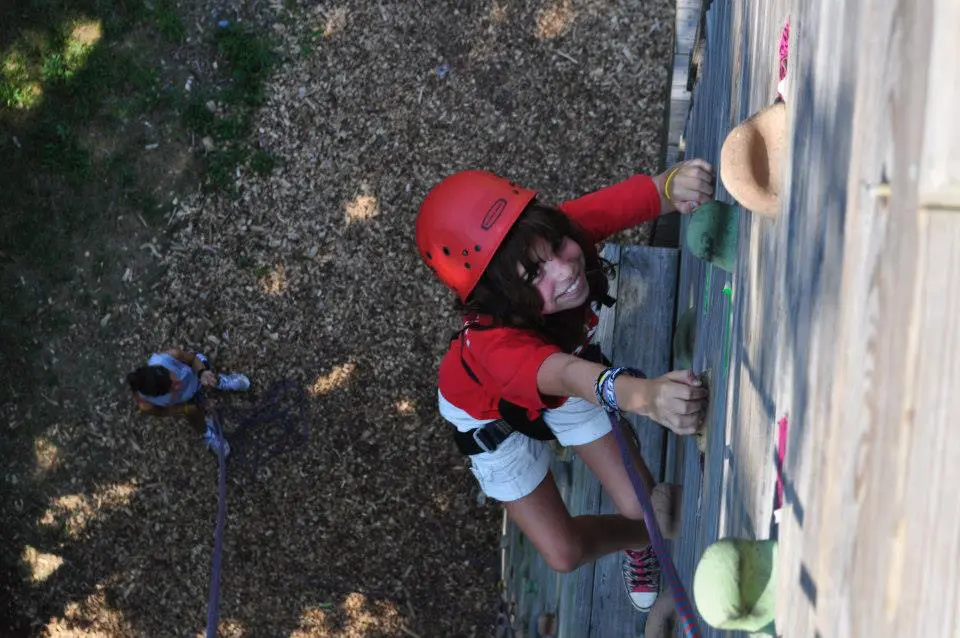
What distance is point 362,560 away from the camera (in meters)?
4.99

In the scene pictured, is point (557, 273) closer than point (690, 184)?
A: No

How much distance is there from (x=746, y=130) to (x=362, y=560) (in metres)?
4.18

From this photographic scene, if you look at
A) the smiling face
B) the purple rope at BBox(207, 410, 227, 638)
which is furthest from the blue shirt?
the smiling face

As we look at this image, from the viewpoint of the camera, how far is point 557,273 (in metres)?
2.76

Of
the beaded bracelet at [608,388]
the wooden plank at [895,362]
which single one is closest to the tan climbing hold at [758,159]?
the wooden plank at [895,362]

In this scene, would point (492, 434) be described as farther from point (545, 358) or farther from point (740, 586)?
point (740, 586)

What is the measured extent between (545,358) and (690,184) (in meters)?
0.71

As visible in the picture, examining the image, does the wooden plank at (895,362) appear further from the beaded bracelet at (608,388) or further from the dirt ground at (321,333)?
the dirt ground at (321,333)

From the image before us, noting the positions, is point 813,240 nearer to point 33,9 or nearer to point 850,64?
point 850,64

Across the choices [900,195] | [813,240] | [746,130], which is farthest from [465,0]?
[900,195]

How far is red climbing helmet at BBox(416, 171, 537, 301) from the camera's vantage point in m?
2.72

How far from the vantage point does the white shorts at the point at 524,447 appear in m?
3.25

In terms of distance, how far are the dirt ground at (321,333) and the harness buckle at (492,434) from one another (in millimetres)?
1669

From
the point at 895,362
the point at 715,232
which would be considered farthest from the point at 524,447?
the point at 895,362
